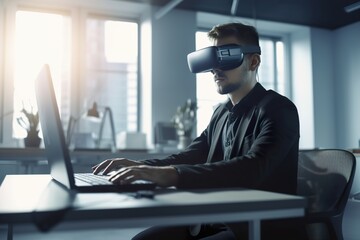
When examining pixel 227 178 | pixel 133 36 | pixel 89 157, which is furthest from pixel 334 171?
pixel 133 36

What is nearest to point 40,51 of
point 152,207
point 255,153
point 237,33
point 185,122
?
point 185,122

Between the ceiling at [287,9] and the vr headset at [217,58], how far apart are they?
349 cm

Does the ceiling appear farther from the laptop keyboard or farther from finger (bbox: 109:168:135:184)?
finger (bbox: 109:168:135:184)

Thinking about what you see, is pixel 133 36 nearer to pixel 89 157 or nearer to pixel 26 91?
pixel 26 91

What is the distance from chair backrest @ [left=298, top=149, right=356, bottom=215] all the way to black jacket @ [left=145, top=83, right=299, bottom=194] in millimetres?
162

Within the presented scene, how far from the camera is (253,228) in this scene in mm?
851

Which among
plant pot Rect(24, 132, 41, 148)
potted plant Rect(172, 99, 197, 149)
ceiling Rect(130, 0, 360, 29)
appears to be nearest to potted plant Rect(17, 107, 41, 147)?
plant pot Rect(24, 132, 41, 148)

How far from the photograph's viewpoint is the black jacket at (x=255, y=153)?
104 cm

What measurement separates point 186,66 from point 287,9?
1.46 m

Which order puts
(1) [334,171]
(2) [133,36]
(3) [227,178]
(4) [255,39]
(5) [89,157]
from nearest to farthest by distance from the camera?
(3) [227,178], (1) [334,171], (4) [255,39], (5) [89,157], (2) [133,36]

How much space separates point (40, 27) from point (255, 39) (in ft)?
12.4

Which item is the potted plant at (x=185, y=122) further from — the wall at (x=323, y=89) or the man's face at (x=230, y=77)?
the man's face at (x=230, y=77)

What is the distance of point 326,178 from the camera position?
1413 millimetres

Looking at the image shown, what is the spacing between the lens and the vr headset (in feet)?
4.24
